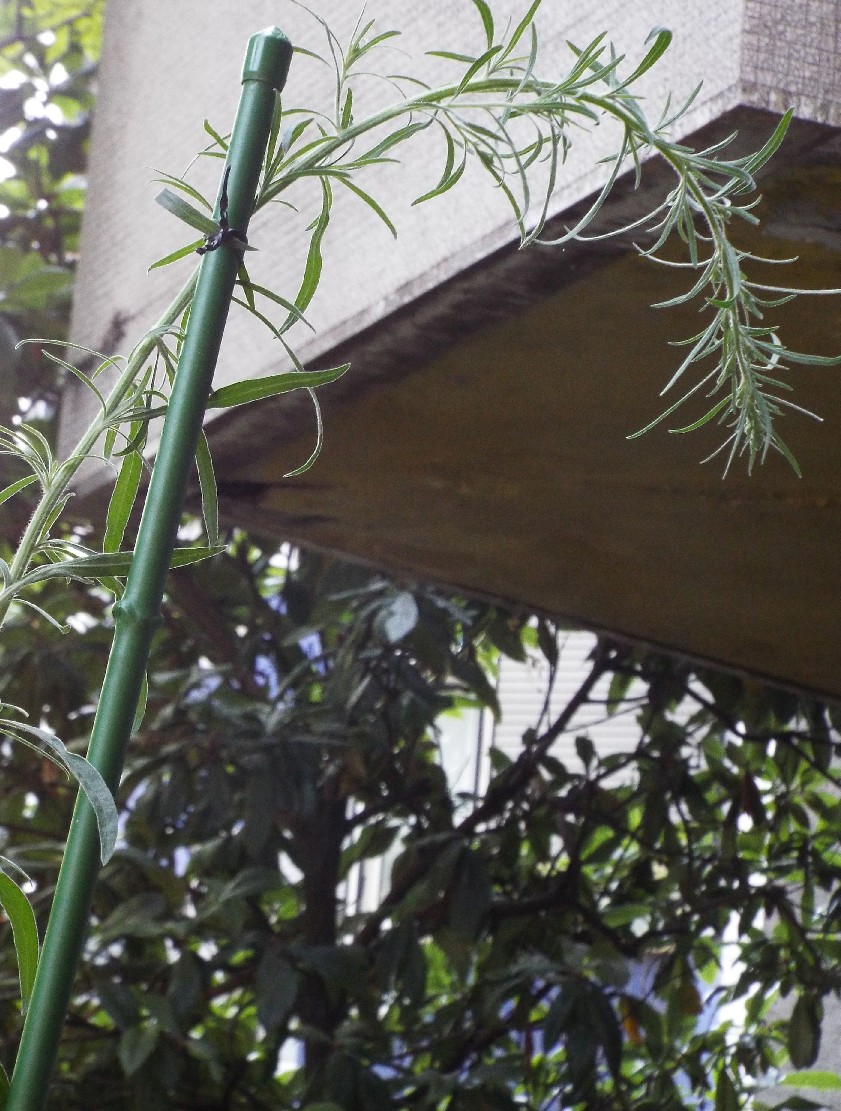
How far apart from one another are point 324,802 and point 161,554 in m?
1.34

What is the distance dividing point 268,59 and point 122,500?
0.41ft

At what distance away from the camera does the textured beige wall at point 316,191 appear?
54 centimetres

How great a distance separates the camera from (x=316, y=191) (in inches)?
29.4

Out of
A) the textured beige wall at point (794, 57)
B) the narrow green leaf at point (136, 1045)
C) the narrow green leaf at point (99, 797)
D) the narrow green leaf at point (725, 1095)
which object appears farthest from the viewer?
the narrow green leaf at point (725, 1095)

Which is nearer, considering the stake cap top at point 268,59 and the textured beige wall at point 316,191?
the stake cap top at point 268,59

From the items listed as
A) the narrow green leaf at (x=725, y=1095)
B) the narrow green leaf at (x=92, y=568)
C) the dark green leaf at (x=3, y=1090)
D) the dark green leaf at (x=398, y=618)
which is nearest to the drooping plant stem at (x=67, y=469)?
the narrow green leaf at (x=92, y=568)

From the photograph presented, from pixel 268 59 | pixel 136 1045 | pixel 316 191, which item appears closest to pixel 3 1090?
pixel 268 59

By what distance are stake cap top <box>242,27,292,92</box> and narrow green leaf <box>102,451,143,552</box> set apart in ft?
0.35

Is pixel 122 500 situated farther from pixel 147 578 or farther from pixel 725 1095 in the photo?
pixel 725 1095

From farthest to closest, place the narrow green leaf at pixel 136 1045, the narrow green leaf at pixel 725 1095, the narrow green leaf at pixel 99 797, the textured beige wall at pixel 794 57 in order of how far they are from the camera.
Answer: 1. the narrow green leaf at pixel 725 1095
2. the narrow green leaf at pixel 136 1045
3. the textured beige wall at pixel 794 57
4. the narrow green leaf at pixel 99 797

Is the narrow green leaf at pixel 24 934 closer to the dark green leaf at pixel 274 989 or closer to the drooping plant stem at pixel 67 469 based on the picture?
the drooping plant stem at pixel 67 469

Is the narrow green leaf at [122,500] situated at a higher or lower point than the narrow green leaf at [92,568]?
higher

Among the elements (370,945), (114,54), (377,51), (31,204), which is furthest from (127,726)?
(31,204)

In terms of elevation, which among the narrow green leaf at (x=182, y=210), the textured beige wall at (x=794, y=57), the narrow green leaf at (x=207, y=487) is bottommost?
the narrow green leaf at (x=207, y=487)
